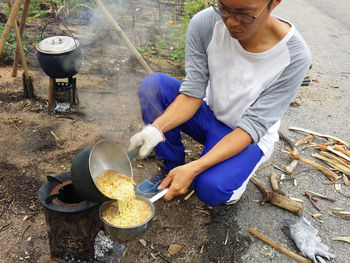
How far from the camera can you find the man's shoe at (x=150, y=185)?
10.8ft

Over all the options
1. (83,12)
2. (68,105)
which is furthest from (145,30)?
(68,105)

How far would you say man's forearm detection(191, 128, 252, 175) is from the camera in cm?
264

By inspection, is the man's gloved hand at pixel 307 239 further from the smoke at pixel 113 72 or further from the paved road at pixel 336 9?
the paved road at pixel 336 9

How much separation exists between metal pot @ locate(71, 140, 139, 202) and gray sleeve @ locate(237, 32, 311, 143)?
106 centimetres

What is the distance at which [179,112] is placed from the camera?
298 cm

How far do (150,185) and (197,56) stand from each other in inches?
58.5

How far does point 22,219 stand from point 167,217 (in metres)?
1.44

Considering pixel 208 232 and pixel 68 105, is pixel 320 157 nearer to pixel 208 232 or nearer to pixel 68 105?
pixel 208 232

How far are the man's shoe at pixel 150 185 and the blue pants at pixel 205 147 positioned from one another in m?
0.14

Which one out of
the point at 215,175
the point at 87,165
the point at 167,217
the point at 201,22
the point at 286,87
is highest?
the point at 201,22

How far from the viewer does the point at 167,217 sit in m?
3.22

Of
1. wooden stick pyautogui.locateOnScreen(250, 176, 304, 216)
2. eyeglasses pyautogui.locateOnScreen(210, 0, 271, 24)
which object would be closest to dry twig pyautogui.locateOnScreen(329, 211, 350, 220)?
wooden stick pyautogui.locateOnScreen(250, 176, 304, 216)

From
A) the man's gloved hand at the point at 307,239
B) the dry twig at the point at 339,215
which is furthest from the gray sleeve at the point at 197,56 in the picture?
the dry twig at the point at 339,215

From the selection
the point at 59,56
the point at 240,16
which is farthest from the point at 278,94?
the point at 59,56
